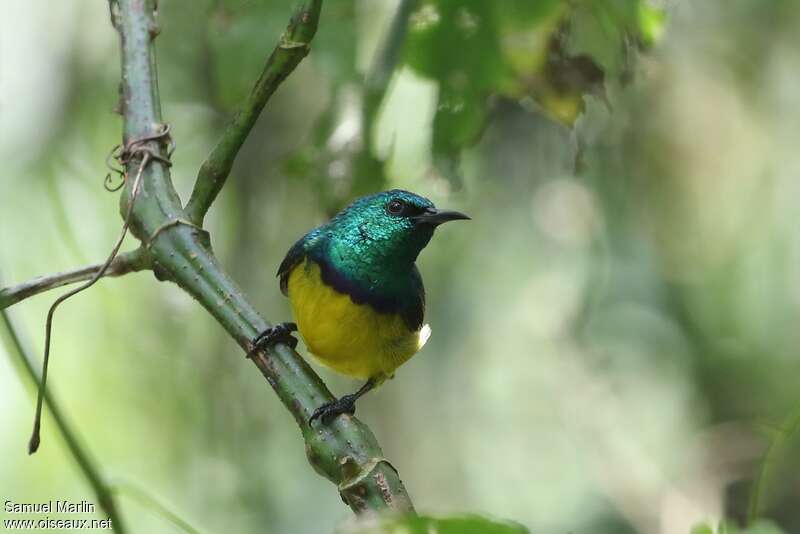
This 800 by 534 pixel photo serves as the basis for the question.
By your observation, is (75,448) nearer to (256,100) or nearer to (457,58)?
(256,100)

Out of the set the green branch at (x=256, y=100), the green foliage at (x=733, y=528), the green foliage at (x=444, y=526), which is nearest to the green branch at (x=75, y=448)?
the green branch at (x=256, y=100)

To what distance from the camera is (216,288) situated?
7.56 feet

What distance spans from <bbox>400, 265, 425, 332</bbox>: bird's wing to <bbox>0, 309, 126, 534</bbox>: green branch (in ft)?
5.50

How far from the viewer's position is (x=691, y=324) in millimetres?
5871

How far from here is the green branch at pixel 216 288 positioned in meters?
2.04

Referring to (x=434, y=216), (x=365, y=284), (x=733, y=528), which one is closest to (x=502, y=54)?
(x=434, y=216)

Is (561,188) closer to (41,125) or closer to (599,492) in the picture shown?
(599,492)

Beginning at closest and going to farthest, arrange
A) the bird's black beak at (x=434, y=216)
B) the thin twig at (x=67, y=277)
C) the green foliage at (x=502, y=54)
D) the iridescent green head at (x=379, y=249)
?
the thin twig at (x=67, y=277), the green foliage at (x=502, y=54), the bird's black beak at (x=434, y=216), the iridescent green head at (x=379, y=249)

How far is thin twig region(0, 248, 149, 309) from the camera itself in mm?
2199

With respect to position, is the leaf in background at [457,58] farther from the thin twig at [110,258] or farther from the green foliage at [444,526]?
the green foliage at [444,526]

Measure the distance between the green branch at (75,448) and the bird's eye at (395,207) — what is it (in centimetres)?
170

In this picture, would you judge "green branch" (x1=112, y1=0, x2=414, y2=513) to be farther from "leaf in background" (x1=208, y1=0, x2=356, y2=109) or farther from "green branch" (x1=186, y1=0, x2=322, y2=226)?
"leaf in background" (x1=208, y1=0, x2=356, y2=109)

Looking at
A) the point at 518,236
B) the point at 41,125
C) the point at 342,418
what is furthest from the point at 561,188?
the point at 342,418

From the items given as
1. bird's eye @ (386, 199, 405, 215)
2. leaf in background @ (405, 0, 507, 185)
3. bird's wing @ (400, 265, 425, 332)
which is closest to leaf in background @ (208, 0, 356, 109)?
leaf in background @ (405, 0, 507, 185)
